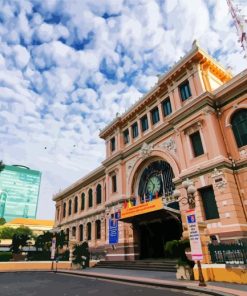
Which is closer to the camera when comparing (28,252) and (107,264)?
(107,264)

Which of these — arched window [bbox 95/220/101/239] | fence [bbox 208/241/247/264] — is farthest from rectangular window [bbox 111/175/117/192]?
fence [bbox 208/241/247/264]

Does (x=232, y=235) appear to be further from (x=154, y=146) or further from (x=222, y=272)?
(x=154, y=146)

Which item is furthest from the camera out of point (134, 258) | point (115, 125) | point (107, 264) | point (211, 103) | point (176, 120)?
point (115, 125)

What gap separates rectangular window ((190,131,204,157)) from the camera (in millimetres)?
16483

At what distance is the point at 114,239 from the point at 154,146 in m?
9.31

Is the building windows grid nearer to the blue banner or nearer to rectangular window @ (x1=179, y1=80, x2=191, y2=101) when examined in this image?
rectangular window @ (x1=179, y1=80, x2=191, y2=101)

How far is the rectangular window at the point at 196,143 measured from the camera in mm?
16483

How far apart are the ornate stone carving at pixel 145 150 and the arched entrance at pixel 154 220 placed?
83 cm

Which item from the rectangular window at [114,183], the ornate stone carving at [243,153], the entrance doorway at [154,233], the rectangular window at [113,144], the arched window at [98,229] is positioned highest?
the rectangular window at [113,144]

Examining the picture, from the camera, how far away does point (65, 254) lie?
24.2 metres

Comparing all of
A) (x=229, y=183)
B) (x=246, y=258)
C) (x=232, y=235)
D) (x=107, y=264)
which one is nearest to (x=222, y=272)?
(x=246, y=258)

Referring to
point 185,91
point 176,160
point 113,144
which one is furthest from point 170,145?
point 113,144

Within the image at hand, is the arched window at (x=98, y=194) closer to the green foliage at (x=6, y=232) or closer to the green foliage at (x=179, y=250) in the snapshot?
the green foliage at (x=179, y=250)

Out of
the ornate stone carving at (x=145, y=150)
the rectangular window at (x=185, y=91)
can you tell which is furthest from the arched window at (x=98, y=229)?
the rectangular window at (x=185, y=91)
